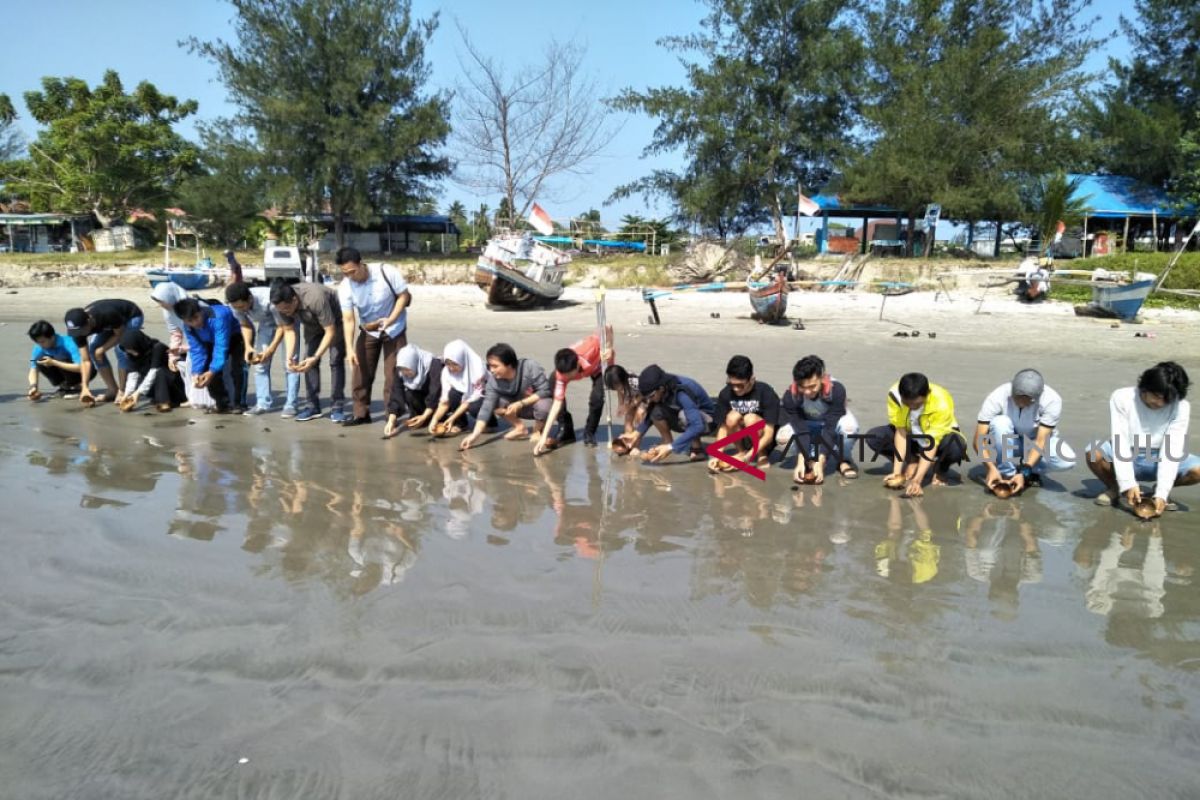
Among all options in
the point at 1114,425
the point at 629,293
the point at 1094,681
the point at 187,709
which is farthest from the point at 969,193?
the point at 187,709

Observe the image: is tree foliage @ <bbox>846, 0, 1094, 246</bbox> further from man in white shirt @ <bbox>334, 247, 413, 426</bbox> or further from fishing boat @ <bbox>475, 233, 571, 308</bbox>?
man in white shirt @ <bbox>334, 247, 413, 426</bbox>

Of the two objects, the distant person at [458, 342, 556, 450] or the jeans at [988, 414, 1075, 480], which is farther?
the distant person at [458, 342, 556, 450]

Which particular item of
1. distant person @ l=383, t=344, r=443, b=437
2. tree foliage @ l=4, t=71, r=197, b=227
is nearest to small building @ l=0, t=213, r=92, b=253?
tree foliage @ l=4, t=71, r=197, b=227

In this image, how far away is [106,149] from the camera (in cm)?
3052

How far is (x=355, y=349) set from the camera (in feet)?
23.5

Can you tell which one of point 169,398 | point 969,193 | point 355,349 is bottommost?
point 169,398

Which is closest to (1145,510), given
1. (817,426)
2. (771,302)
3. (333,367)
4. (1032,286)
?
(817,426)

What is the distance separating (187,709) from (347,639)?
2.06 feet

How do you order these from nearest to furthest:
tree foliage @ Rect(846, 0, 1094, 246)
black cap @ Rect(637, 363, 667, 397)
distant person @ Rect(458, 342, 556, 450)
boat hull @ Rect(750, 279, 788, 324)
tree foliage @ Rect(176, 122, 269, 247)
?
black cap @ Rect(637, 363, 667, 397), distant person @ Rect(458, 342, 556, 450), boat hull @ Rect(750, 279, 788, 324), tree foliage @ Rect(846, 0, 1094, 246), tree foliage @ Rect(176, 122, 269, 247)

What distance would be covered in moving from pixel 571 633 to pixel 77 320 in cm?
651

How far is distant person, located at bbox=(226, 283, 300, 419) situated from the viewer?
24.6ft

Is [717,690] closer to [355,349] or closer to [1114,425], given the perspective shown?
[1114,425]

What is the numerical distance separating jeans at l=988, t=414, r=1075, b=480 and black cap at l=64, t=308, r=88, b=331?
302 inches

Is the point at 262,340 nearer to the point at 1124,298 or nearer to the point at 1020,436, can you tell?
the point at 1020,436
